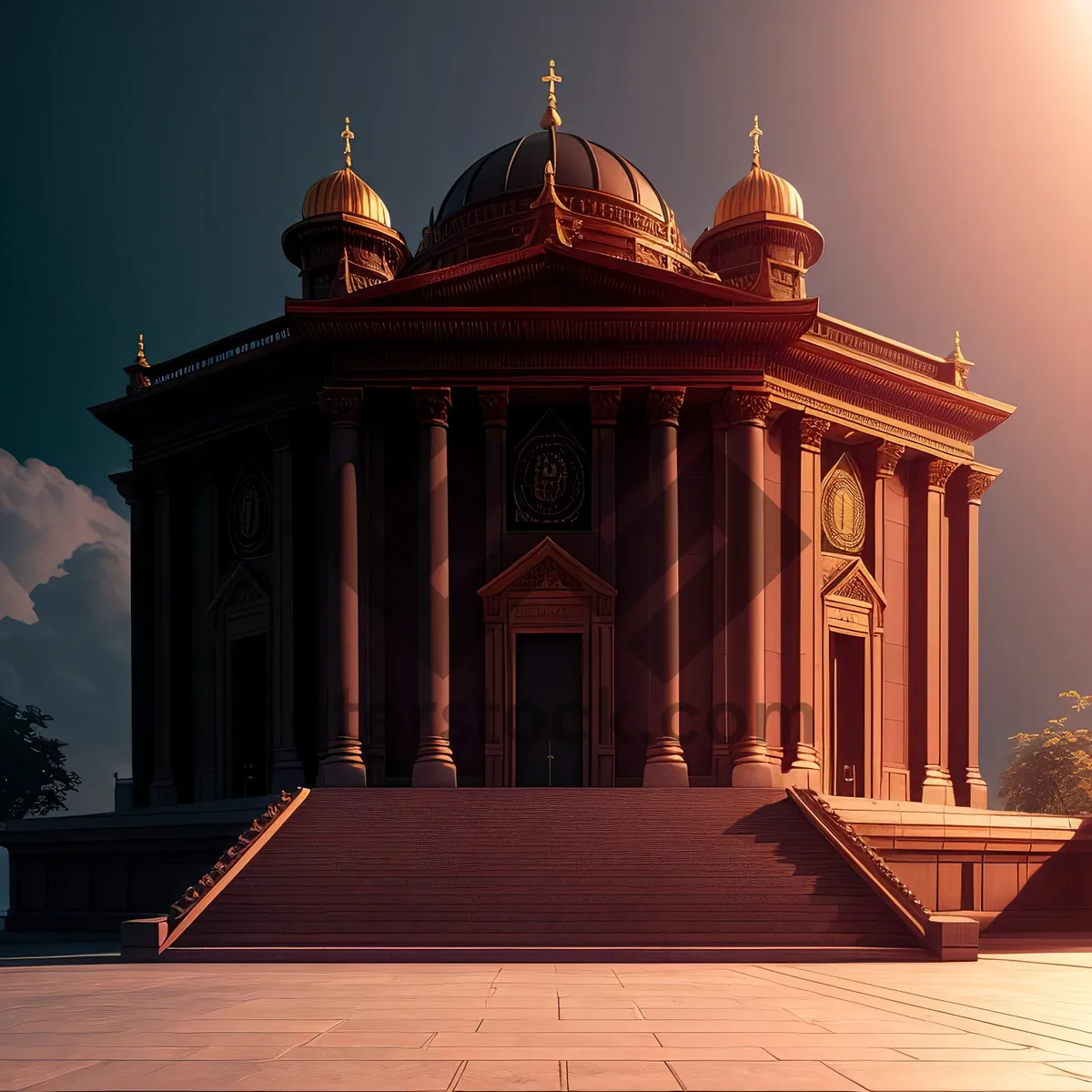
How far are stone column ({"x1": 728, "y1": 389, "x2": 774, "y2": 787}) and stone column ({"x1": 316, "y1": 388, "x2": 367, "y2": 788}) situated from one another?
30.1 ft

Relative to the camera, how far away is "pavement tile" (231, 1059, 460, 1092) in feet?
29.2

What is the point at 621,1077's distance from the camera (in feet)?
30.3

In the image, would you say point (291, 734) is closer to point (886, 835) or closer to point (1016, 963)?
point (886, 835)

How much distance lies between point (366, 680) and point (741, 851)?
1188cm

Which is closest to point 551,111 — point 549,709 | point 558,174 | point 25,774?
point 558,174

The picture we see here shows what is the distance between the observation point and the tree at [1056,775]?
80812 mm

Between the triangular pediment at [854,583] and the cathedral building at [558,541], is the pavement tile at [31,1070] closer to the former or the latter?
the cathedral building at [558,541]

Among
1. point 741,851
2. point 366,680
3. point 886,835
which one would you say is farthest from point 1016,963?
point 366,680

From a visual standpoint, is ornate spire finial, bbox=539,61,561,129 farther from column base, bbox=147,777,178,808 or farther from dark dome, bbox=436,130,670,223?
column base, bbox=147,777,178,808

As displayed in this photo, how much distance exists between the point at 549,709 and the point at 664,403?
8086mm

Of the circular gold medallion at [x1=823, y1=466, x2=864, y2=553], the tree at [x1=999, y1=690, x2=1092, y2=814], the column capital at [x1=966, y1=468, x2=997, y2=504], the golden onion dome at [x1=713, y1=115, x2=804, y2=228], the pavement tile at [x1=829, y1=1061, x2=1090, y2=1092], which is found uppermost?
the golden onion dome at [x1=713, y1=115, x2=804, y2=228]

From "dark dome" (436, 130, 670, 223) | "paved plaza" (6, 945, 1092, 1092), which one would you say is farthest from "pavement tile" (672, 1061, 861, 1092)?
"dark dome" (436, 130, 670, 223)

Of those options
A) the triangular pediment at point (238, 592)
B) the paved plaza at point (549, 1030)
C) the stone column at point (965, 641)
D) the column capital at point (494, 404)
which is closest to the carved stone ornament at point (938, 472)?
the stone column at point (965, 641)

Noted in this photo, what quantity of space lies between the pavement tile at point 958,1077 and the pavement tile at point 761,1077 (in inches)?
6.9
